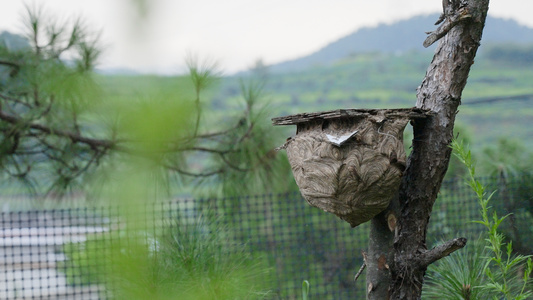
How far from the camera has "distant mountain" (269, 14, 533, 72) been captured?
Answer: 8250 mm

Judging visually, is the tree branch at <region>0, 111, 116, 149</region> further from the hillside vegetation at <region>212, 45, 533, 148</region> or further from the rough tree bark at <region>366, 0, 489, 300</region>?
the hillside vegetation at <region>212, 45, 533, 148</region>

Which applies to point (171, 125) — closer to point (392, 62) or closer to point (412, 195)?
point (412, 195)

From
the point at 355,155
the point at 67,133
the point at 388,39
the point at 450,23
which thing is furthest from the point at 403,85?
the point at 355,155

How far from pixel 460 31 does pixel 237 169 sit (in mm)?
1280

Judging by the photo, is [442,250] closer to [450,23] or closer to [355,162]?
[355,162]

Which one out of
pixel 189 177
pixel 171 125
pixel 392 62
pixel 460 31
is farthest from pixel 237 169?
pixel 392 62

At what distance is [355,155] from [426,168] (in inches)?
7.1

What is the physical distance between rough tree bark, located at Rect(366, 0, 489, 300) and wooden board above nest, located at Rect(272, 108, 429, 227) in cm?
6

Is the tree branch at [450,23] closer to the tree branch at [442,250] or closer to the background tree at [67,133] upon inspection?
the tree branch at [442,250]

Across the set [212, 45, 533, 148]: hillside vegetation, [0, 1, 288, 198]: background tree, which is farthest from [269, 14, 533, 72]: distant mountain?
[0, 1, 288, 198]: background tree

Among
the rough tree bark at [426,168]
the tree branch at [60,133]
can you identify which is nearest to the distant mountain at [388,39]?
the tree branch at [60,133]

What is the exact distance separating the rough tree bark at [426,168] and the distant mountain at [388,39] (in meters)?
7.05

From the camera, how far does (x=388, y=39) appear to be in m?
10.9

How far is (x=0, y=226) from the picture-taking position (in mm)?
2400
